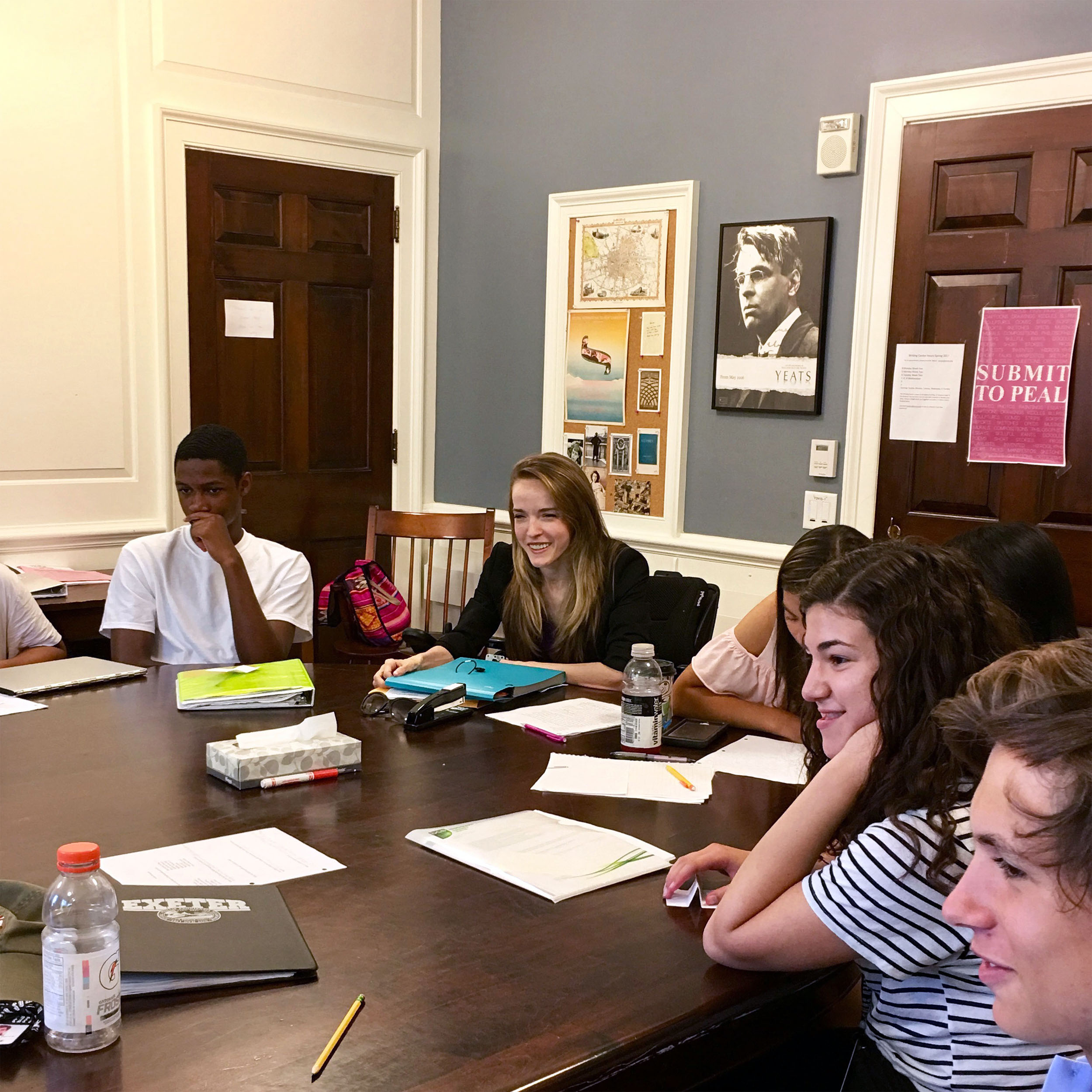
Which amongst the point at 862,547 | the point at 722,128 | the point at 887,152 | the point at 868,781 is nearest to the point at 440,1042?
the point at 868,781

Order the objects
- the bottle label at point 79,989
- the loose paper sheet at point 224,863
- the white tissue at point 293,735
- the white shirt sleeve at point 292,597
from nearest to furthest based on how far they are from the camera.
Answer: the bottle label at point 79,989
the loose paper sheet at point 224,863
the white tissue at point 293,735
the white shirt sleeve at point 292,597

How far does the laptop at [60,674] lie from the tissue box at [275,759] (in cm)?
61

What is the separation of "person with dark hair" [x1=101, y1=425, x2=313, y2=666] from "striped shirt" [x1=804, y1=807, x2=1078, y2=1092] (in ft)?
6.24

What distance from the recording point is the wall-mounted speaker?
3.50 m

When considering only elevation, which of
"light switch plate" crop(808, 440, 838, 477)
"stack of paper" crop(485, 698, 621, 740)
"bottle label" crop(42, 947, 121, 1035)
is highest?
"light switch plate" crop(808, 440, 838, 477)

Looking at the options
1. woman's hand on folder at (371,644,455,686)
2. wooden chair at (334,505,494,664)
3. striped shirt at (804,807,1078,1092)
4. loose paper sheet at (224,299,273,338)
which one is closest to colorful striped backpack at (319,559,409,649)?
wooden chair at (334,505,494,664)

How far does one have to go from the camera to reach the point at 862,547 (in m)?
1.66

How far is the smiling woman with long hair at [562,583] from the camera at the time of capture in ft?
9.64

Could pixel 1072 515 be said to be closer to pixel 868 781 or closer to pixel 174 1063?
pixel 868 781

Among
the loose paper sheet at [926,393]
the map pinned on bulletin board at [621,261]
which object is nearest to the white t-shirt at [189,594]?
the map pinned on bulletin board at [621,261]

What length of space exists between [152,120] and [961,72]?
2590mm

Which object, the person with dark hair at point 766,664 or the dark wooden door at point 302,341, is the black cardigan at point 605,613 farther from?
the dark wooden door at point 302,341

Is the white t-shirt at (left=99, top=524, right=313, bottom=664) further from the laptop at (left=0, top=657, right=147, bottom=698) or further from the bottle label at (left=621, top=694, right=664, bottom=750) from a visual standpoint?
the bottle label at (left=621, top=694, right=664, bottom=750)

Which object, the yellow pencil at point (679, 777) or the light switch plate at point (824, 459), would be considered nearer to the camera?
the yellow pencil at point (679, 777)
